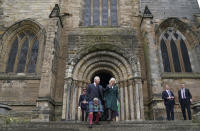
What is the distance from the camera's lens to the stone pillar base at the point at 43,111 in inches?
378

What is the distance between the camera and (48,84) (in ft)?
34.0

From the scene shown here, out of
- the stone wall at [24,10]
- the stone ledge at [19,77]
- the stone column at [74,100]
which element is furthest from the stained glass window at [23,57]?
the stone column at [74,100]

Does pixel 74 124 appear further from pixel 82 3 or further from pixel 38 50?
pixel 82 3

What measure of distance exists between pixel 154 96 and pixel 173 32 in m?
6.00

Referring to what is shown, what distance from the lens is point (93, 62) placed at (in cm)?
1182

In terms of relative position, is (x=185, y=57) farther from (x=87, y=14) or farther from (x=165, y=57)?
(x=87, y=14)

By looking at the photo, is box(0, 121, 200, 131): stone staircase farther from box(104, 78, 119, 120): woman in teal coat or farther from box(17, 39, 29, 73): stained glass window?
box(17, 39, 29, 73): stained glass window

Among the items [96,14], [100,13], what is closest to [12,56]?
[96,14]

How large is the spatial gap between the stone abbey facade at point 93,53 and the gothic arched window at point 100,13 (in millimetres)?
74

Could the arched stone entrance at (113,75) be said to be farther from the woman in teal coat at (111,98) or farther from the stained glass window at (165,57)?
the woman in teal coat at (111,98)

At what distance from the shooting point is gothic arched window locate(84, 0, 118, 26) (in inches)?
551

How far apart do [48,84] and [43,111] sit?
1.46 meters

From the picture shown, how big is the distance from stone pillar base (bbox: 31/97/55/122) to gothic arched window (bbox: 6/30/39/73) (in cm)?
337

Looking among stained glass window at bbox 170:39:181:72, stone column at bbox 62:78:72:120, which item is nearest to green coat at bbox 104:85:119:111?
stone column at bbox 62:78:72:120
